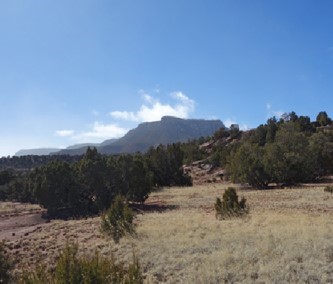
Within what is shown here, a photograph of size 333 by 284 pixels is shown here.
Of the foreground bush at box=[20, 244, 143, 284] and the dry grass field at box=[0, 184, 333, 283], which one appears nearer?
the foreground bush at box=[20, 244, 143, 284]

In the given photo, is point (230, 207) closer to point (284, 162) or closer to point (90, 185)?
point (90, 185)

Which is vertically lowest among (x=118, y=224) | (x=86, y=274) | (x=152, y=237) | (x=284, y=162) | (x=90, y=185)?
(x=152, y=237)

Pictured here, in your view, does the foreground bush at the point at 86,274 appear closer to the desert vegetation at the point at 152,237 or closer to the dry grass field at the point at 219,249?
the desert vegetation at the point at 152,237

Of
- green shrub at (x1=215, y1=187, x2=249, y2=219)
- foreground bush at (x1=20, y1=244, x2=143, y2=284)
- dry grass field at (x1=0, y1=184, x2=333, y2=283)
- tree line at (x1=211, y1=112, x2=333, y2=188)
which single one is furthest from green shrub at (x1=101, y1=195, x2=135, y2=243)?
tree line at (x1=211, y1=112, x2=333, y2=188)

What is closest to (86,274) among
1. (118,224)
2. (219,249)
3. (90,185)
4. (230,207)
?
(219,249)

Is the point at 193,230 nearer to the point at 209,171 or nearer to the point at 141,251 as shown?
the point at 141,251

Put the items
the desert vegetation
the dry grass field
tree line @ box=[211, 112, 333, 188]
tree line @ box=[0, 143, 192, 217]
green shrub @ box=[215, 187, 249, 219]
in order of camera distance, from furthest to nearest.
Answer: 1. tree line @ box=[211, 112, 333, 188]
2. tree line @ box=[0, 143, 192, 217]
3. green shrub @ box=[215, 187, 249, 219]
4. the dry grass field
5. the desert vegetation

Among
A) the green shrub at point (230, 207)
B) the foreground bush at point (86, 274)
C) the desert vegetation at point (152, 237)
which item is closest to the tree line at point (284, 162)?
the desert vegetation at point (152, 237)

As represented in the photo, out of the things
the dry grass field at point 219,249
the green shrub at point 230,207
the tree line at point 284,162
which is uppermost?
the tree line at point 284,162

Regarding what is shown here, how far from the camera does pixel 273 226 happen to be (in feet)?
53.9

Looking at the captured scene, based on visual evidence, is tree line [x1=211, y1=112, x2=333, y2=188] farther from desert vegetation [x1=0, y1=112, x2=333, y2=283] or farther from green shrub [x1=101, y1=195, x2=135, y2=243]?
green shrub [x1=101, y1=195, x2=135, y2=243]

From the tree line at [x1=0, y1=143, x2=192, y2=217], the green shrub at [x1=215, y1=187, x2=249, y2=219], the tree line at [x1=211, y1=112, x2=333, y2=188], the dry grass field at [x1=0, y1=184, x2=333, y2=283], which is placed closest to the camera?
the dry grass field at [x1=0, y1=184, x2=333, y2=283]

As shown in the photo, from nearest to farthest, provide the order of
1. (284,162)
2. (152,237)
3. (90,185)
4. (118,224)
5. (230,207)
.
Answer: (152,237) → (118,224) → (230,207) → (90,185) → (284,162)

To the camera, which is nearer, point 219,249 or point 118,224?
point 219,249
